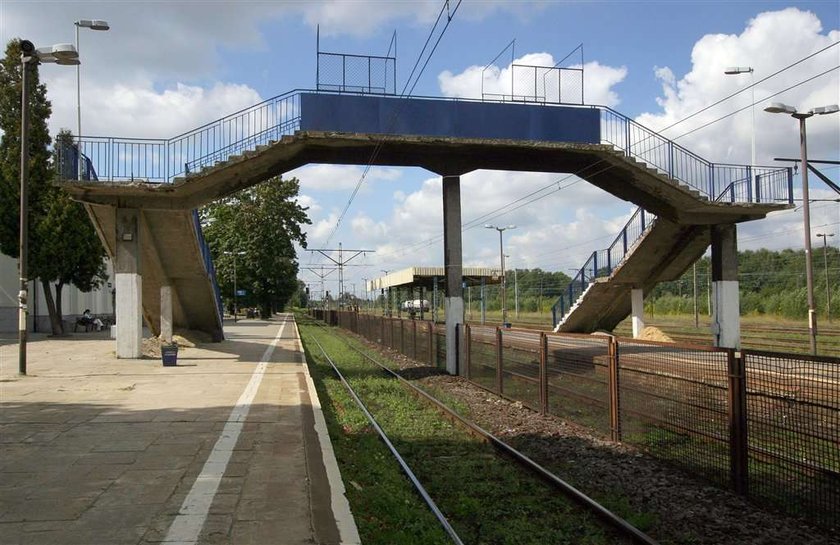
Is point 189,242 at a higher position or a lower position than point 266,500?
higher

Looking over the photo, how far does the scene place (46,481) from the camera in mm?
6855

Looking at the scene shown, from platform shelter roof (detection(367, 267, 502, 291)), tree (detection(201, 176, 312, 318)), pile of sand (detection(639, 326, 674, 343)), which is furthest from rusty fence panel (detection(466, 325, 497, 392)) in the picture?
tree (detection(201, 176, 312, 318))

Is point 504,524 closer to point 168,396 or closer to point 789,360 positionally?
point 789,360

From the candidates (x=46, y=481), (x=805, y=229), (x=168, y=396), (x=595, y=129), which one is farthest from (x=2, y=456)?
(x=805, y=229)

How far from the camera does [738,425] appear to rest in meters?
7.30

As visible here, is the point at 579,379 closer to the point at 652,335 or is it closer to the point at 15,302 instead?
the point at 652,335

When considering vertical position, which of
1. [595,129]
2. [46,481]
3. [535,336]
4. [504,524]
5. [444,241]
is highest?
[595,129]

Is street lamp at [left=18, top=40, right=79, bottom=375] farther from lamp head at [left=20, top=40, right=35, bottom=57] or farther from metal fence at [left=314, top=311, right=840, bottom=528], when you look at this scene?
metal fence at [left=314, top=311, right=840, bottom=528]

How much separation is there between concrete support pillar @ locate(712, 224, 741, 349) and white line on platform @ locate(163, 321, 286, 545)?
52.3 feet

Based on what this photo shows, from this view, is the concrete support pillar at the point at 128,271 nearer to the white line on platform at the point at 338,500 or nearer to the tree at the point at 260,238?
the white line on platform at the point at 338,500

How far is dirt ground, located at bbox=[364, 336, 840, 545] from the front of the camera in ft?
20.5

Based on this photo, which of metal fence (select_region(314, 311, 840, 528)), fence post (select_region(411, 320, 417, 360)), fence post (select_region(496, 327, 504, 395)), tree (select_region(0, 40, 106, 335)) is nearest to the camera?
metal fence (select_region(314, 311, 840, 528))

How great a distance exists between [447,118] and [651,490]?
1431 centimetres

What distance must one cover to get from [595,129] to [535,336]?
9.92m
